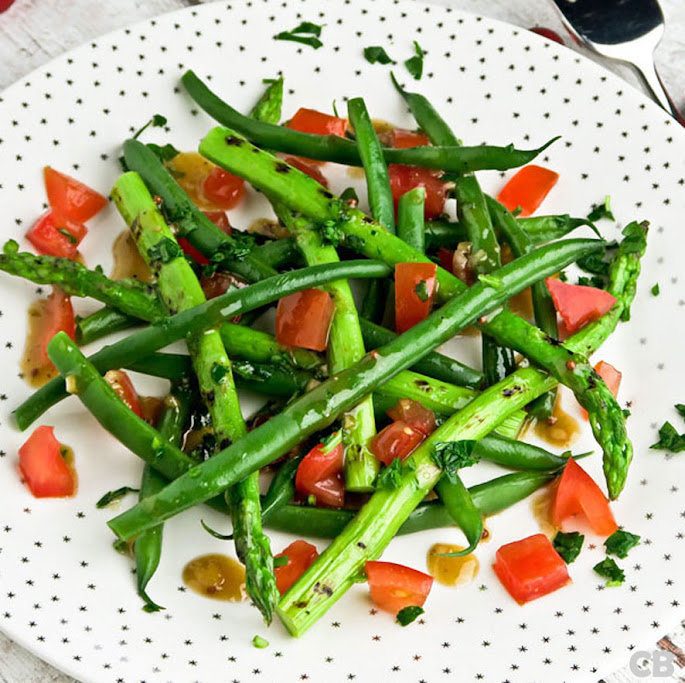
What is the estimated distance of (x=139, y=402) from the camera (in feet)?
16.3

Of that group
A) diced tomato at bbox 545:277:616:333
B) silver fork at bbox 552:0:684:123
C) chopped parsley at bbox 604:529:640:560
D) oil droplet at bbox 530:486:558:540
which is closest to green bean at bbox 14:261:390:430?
diced tomato at bbox 545:277:616:333

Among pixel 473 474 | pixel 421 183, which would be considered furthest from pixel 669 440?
pixel 421 183

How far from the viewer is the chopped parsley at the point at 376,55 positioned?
582 centimetres

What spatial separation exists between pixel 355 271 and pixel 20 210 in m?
2.01

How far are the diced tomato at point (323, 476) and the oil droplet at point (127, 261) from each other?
4.95ft

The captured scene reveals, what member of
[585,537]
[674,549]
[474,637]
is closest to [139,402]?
[474,637]

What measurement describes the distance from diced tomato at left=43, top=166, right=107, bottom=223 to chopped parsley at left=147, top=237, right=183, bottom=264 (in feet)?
2.00

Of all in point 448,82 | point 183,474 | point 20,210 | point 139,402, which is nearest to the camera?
point 183,474

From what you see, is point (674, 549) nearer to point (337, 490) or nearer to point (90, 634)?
point (337, 490)

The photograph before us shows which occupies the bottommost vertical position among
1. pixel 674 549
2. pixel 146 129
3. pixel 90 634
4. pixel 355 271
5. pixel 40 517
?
pixel 674 549

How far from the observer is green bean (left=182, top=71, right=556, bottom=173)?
17.3 feet

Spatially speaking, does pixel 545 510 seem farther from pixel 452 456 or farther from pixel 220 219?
pixel 220 219

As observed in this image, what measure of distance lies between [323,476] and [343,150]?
194 cm

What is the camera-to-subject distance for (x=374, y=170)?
5.22m
